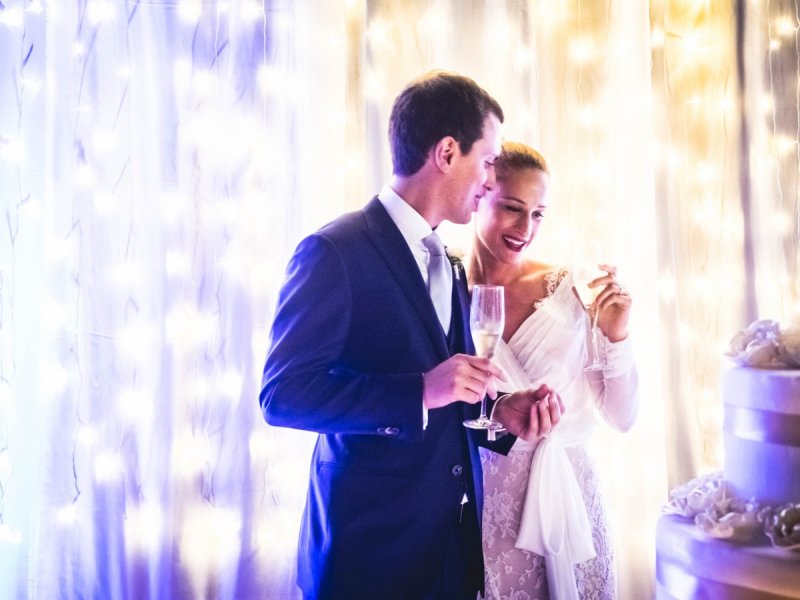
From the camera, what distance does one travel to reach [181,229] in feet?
8.09

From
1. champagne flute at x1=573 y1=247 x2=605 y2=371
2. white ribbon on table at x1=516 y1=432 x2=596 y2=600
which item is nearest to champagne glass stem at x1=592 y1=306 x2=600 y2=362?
champagne flute at x1=573 y1=247 x2=605 y2=371

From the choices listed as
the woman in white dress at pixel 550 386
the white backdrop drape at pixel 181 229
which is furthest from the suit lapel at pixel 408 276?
the white backdrop drape at pixel 181 229

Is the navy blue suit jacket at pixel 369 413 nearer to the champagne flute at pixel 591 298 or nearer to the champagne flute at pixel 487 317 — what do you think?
the champagne flute at pixel 487 317

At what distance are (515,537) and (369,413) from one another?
25.2 inches

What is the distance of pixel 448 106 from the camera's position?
149cm

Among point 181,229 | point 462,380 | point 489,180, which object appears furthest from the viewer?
point 181,229

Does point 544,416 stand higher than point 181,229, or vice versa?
point 181,229

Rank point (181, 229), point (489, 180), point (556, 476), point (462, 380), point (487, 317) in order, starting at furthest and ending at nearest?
point (181, 229) < point (556, 476) < point (489, 180) < point (487, 317) < point (462, 380)

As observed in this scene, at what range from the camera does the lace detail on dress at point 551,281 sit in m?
1.85

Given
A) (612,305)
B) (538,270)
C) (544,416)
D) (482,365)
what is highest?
(538,270)

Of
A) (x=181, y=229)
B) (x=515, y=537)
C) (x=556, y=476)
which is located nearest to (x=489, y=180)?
(x=556, y=476)

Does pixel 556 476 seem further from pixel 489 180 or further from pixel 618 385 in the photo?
pixel 489 180

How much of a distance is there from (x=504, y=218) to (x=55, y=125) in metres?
1.64

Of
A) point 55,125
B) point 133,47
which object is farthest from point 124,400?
point 133,47
